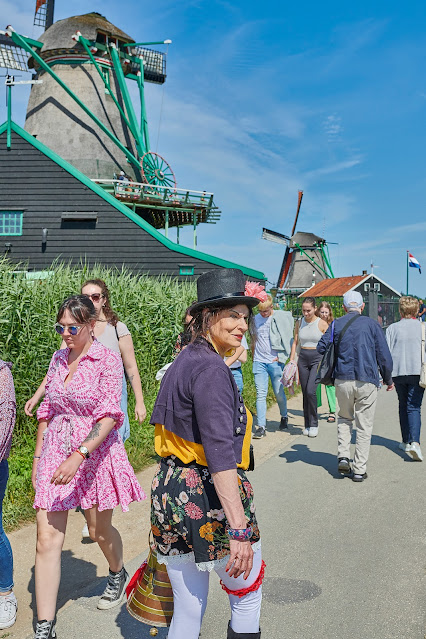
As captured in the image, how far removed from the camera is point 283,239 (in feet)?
175

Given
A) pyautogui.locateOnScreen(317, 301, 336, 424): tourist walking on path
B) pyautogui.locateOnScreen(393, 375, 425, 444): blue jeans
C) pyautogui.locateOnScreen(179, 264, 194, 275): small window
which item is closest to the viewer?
pyautogui.locateOnScreen(393, 375, 425, 444): blue jeans

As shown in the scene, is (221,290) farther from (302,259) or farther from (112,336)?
(302,259)

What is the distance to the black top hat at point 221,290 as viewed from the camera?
102 inches

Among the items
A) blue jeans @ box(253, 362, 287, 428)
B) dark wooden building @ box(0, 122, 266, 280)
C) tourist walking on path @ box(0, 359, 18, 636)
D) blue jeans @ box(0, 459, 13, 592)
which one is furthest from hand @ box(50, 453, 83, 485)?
dark wooden building @ box(0, 122, 266, 280)

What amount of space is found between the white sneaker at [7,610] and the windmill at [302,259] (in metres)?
48.7

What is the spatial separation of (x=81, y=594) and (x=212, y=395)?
225cm

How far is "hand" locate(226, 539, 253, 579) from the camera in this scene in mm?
2281

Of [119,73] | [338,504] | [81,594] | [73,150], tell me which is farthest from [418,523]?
[119,73]

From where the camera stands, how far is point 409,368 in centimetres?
737

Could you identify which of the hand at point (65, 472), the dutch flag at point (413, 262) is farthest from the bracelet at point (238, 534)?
the dutch flag at point (413, 262)

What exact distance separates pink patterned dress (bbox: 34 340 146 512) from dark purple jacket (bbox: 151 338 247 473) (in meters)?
0.92

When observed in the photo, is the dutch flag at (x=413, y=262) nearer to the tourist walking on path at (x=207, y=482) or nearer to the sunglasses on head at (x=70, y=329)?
the sunglasses on head at (x=70, y=329)

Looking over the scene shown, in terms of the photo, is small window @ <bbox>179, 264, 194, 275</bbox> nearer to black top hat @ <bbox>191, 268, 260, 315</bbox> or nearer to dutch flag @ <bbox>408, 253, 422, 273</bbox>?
black top hat @ <bbox>191, 268, 260, 315</bbox>

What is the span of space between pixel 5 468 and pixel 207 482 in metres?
1.61
